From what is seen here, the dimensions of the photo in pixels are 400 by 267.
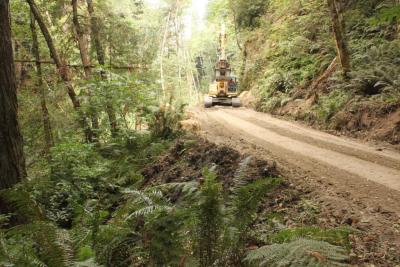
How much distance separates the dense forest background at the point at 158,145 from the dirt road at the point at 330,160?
2.78 feet

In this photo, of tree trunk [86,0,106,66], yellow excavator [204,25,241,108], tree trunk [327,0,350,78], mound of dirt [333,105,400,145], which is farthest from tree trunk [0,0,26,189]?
yellow excavator [204,25,241,108]

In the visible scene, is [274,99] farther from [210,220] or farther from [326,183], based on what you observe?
[210,220]

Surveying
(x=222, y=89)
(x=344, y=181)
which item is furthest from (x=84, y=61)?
(x=222, y=89)

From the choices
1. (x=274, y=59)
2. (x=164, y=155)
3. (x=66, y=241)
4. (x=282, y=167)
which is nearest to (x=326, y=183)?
(x=282, y=167)

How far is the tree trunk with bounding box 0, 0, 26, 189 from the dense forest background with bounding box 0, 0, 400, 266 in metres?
0.25

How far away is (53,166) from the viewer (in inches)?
336

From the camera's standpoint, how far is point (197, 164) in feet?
26.7

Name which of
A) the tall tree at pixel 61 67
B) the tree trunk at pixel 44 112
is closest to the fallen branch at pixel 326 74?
the tall tree at pixel 61 67

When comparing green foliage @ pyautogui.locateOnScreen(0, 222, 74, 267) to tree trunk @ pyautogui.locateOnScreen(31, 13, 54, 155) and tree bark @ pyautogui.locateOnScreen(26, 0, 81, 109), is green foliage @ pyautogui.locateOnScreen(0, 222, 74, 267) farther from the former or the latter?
tree bark @ pyautogui.locateOnScreen(26, 0, 81, 109)

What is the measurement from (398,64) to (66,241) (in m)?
12.4

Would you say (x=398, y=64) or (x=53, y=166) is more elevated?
(x=398, y=64)

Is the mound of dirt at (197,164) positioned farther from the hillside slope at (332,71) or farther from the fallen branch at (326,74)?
the fallen branch at (326,74)

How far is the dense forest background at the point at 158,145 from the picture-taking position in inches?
123

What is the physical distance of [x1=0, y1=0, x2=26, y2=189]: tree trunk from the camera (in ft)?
17.9
